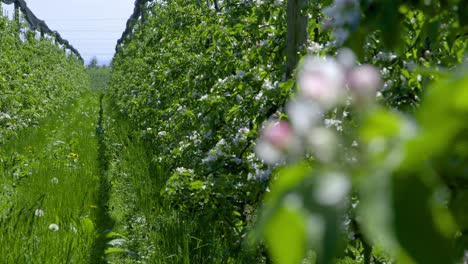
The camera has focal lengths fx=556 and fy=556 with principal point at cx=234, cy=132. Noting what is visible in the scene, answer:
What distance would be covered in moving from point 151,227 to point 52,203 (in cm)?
87

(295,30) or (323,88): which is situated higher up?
(295,30)

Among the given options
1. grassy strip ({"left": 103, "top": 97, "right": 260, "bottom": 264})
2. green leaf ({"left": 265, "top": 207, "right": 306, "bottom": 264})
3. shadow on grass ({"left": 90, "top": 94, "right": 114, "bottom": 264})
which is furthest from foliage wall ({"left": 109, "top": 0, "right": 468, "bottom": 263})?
shadow on grass ({"left": 90, "top": 94, "right": 114, "bottom": 264})

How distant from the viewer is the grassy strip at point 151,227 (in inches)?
132

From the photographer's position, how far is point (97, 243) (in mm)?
4398

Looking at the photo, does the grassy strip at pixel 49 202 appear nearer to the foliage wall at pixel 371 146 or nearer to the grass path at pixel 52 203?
the grass path at pixel 52 203

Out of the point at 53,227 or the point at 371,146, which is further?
the point at 53,227

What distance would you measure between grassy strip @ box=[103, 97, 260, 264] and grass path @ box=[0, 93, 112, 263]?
0.17 meters

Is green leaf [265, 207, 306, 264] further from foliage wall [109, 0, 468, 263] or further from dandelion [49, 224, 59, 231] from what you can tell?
dandelion [49, 224, 59, 231]

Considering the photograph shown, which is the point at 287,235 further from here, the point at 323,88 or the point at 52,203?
the point at 52,203

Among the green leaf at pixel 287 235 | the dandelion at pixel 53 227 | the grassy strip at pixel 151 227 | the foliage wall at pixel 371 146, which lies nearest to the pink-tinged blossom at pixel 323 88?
the foliage wall at pixel 371 146

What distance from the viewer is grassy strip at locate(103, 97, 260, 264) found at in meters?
3.35

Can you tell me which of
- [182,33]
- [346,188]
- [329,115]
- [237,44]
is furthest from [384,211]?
[182,33]

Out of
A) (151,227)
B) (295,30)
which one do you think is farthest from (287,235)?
(151,227)

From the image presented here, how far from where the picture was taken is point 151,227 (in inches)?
167
